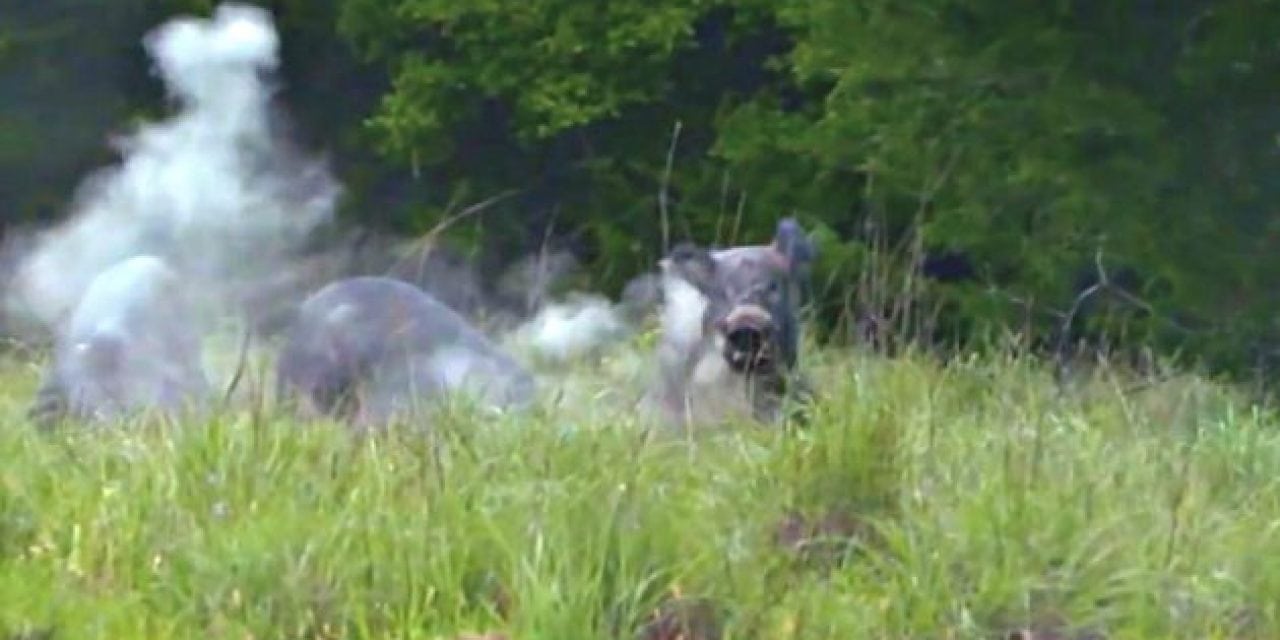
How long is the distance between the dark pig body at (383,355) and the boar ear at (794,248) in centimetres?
99

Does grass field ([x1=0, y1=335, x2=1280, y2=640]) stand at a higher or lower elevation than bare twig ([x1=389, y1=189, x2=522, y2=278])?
lower

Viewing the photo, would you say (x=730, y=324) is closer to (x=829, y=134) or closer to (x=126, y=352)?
(x=126, y=352)

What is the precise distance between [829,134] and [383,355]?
3.87 m

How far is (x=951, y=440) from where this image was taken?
7684 mm

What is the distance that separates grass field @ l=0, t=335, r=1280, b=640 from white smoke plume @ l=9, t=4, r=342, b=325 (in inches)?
239

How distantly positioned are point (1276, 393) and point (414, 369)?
314 cm

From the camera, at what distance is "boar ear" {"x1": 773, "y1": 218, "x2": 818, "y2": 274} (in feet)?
32.4

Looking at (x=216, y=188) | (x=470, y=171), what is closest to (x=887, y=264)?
(x=216, y=188)

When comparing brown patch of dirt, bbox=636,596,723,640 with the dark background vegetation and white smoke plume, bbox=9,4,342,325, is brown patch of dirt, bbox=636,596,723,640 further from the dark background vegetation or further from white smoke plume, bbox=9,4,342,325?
white smoke plume, bbox=9,4,342,325

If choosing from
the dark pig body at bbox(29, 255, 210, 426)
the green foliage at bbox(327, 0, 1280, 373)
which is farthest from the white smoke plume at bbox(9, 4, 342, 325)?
the dark pig body at bbox(29, 255, 210, 426)

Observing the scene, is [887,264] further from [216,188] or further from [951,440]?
[216,188]

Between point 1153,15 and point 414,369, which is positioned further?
point 1153,15

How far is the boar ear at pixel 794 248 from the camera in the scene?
9.88 metres

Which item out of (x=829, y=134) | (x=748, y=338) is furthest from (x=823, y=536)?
(x=829, y=134)
